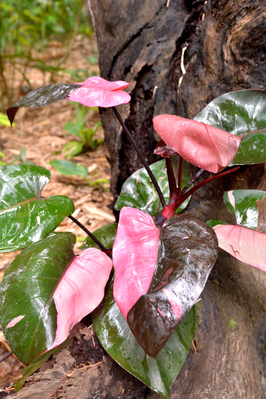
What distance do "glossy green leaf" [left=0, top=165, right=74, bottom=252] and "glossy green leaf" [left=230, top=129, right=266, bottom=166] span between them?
51 centimetres

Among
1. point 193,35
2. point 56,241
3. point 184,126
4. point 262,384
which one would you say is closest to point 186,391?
point 262,384

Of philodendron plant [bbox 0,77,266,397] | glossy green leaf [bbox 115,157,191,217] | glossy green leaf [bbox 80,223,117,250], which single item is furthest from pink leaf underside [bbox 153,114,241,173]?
glossy green leaf [bbox 80,223,117,250]

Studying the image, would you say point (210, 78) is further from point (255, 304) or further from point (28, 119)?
point (28, 119)

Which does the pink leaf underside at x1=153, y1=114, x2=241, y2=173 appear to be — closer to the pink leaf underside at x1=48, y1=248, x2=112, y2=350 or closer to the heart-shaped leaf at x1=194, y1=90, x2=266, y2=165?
the heart-shaped leaf at x1=194, y1=90, x2=266, y2=165

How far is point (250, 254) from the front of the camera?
670mm

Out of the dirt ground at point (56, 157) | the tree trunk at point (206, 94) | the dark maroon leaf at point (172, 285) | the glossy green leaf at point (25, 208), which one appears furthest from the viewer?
the dirt ground at point (56, 157)

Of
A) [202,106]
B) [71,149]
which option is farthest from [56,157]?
[202,106]

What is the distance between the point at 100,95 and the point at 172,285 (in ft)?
1.51

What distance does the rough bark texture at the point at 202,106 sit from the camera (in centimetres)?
82

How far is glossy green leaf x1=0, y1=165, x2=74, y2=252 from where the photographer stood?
0.72m

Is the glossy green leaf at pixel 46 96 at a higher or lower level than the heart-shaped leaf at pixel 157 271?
higher

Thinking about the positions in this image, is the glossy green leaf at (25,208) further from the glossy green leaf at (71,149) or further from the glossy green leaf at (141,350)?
the glossy green leaf at (71,149)

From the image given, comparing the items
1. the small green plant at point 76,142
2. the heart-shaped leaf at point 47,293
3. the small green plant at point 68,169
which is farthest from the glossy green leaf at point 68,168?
the heart-shaped leaf at point 47,293

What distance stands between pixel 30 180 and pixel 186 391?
78cm
